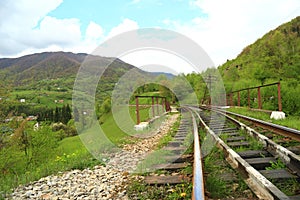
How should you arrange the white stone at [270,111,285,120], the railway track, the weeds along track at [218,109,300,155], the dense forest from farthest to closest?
1. the dense forest
2. the white stone at [270,111,285,120]
3. the weeds along track at [218,109,300,155]
4. the railway track

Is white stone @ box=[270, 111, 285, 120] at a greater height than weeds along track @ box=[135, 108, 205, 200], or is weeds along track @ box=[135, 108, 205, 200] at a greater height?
white stone @ box=[270, 111, 285, 120]

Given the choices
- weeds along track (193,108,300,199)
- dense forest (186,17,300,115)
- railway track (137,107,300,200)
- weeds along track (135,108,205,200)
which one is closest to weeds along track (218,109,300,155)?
weeds along track (193,108,300,199)

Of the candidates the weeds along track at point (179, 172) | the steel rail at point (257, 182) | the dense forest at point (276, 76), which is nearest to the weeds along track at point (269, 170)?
the steel rail at point (257, 182)

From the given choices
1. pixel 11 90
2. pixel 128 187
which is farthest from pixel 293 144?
pixel 11 90

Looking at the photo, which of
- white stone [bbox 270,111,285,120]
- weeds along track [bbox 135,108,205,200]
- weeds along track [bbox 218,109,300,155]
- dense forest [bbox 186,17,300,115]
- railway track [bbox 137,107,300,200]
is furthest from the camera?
dense forest [bbox 186,17,300,115]

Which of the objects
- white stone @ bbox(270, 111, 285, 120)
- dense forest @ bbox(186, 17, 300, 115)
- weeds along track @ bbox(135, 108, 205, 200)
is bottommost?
weeds along track @ bbox(135, 108, 205, 200)

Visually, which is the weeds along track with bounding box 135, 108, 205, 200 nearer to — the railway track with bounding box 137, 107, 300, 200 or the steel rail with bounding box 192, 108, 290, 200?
the railway track with bounding box 137, 107, 300, 200

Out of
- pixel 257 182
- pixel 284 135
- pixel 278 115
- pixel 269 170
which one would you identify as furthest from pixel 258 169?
pixel 278 115

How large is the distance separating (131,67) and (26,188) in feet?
13.2

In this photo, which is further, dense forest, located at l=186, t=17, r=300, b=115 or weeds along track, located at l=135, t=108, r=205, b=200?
dense forest, located at l=186, t=17, r=300, b=115

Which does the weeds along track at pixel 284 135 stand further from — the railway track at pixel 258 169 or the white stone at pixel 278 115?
the white stone at pixel 278 115

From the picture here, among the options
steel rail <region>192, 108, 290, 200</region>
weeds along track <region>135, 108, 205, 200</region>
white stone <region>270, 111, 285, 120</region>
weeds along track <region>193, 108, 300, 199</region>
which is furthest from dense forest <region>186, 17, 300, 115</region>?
steel rail <region>192, 108, 290, 200</region>

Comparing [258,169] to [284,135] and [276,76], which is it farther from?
[276,76]

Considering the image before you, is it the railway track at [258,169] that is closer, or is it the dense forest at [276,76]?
the railway track at [258,169]
